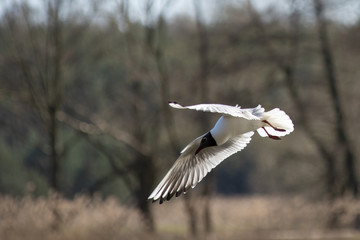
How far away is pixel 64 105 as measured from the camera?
1778 cm

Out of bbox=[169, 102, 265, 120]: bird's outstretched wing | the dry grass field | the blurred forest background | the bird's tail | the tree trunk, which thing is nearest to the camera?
bbox=[169, 102, 265, 120]: bird's outstretched wing

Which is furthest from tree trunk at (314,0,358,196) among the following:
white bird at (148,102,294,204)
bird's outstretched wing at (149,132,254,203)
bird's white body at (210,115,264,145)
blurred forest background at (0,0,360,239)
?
bird's white body at (210,115,264,145)

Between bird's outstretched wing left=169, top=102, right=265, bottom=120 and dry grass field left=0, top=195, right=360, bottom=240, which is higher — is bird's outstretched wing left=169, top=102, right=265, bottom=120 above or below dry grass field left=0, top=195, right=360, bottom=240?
above

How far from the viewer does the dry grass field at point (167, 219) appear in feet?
35.5

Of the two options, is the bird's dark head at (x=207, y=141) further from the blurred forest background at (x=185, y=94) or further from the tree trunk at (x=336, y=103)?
the tree trunk at (x=336, y=103)

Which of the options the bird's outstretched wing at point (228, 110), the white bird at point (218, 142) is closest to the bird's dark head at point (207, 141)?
the white bird at point (218, 142)

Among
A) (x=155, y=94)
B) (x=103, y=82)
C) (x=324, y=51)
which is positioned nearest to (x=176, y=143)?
(x=155, y=94)

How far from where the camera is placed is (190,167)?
718 centimetres

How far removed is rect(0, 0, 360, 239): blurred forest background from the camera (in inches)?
586

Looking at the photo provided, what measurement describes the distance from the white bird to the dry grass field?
413 cm

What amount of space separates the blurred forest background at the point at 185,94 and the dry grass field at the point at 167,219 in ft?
0.18

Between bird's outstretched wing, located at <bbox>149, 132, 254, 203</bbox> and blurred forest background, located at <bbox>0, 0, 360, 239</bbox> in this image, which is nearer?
bird's outstretched wing, located at <bbox>149, 132, 254, 203</bbox>

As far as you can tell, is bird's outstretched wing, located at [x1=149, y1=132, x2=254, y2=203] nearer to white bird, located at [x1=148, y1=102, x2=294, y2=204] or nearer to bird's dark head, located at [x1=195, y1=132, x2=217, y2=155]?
white bird, located at [x1=148, y1=102, x2=294, y2=204]

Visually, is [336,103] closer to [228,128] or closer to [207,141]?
[228,128]
